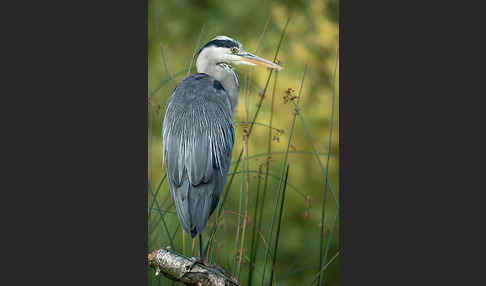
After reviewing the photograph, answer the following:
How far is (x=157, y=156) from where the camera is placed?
11.6 feet

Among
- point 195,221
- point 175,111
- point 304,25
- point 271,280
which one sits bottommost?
point 271,280

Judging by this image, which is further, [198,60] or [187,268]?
[198,60]

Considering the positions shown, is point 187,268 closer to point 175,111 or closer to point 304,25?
point 175,111

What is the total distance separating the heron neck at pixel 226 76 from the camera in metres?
3.56

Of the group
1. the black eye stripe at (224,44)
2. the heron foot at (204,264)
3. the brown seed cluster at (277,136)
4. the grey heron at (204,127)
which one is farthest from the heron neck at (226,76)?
the heron foot at (204,264)

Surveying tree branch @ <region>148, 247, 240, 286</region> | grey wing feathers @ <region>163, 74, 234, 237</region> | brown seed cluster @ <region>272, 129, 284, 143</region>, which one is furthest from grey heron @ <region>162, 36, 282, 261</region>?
brown seed cluster @ <region>272, 129, 284, 143</region>

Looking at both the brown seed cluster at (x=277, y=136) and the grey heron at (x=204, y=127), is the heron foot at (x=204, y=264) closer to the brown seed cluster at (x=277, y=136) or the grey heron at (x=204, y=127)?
the grey heron at (x=204, y=127)

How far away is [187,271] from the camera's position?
3188 millimetres

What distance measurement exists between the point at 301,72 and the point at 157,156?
1.10 m

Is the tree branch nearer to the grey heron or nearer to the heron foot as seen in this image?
the heron foot

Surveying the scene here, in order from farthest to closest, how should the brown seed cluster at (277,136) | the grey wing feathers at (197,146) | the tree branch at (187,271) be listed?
the brown seed cluster at (277,136), the grey wing feathers at (197,146), the tree branch at (187,271)

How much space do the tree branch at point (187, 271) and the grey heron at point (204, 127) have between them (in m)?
0.14

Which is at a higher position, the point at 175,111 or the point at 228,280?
the point at 175,111

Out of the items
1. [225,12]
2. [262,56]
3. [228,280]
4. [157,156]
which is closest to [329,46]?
[262,56]
